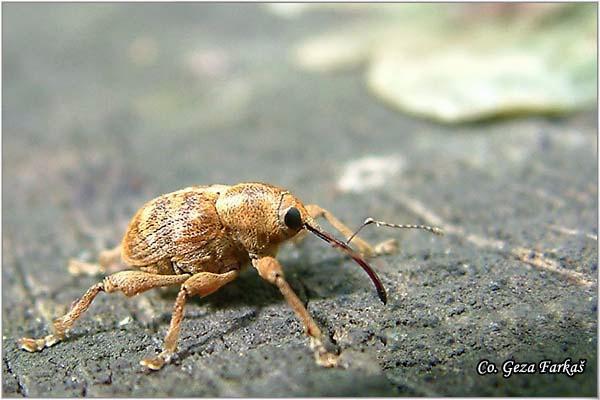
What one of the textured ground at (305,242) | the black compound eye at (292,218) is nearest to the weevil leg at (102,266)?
the textured ground at (305,242)

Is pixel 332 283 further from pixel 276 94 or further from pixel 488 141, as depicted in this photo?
pixel 276 94

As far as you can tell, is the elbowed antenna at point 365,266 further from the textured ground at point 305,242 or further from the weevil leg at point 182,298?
the weevil leg at point 182,298

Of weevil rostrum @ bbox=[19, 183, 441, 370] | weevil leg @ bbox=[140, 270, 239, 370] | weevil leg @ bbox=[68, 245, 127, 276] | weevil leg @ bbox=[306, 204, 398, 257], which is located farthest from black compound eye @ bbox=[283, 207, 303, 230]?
weevil leg @ bbox=[68, 245, 127, 276]

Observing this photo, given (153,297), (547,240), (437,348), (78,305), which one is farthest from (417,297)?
(78,305)

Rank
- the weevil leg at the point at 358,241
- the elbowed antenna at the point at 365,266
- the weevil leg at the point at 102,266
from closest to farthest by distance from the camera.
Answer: the elbowed antenna at the point at 365,266
the weevil leg at the point at 358,241
the weevil leg at the point at 102,266

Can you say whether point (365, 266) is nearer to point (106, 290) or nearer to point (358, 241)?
point (358, 241)

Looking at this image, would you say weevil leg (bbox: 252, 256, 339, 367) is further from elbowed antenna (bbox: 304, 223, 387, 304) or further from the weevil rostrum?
elbowed antenna (bbox: 304, 223, 387, 304)

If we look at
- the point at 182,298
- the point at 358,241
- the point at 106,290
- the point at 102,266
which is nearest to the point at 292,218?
the point at 358,241
